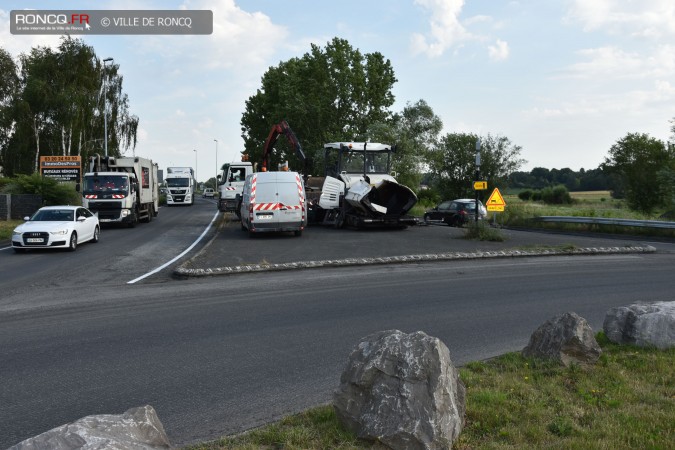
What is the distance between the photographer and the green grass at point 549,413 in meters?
4.15

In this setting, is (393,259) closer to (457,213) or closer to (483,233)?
(483,233)

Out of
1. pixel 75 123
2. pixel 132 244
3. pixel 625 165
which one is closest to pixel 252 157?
pixel 75 123

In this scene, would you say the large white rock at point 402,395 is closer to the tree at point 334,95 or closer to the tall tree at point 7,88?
the tree at point 334,95

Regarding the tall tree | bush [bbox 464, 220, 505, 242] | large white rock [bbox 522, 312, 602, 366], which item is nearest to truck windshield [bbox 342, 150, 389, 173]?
bush [bbox 464, 220, 505, 242]

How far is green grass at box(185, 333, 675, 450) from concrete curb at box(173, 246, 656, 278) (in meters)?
8.80

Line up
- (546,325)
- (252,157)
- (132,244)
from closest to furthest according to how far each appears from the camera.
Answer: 1. (546,325)
2. (132,244)
3. (252,157)

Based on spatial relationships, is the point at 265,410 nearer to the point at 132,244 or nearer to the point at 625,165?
the point at 132,244

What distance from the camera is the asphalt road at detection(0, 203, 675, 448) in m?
5.36

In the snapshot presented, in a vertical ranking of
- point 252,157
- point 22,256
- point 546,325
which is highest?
point 252,157

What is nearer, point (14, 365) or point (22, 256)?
point (14, 365)

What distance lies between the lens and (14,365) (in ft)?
21.3

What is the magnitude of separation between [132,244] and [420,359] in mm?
18775

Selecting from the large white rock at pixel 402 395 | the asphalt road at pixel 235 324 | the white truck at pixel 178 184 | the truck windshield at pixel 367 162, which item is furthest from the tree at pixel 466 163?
the large white rock at pixel 402 395

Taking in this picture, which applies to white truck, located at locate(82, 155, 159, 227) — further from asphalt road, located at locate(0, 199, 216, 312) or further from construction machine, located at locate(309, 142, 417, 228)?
construction machine, located at locate(309, 142, 417, 228)
